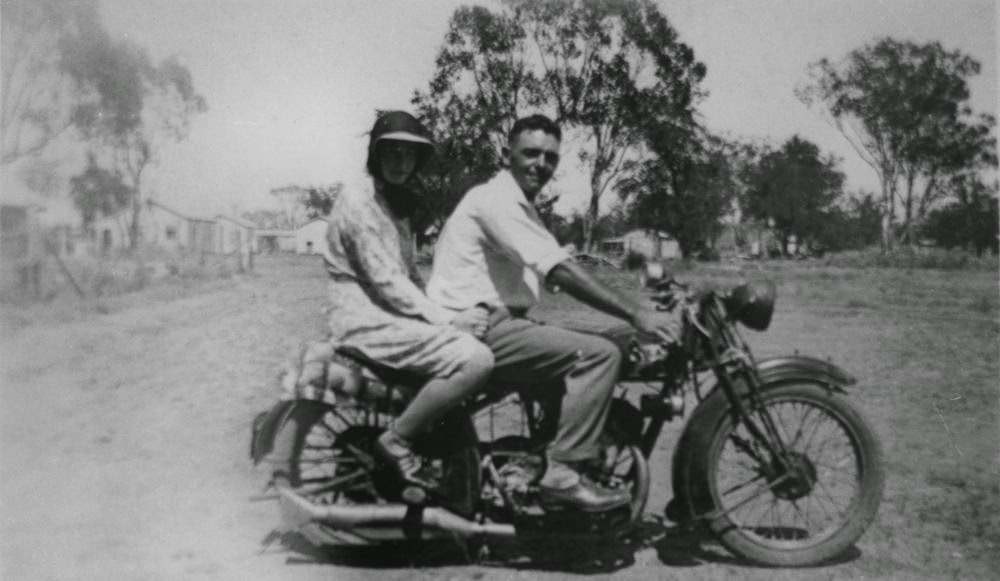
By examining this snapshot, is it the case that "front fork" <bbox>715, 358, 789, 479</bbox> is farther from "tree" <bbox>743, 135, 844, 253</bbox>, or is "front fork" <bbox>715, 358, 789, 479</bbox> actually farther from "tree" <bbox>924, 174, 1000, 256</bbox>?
"tree" <bbox>743, 135, 844, 253</bbox>

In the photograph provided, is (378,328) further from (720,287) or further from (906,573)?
(906,573)

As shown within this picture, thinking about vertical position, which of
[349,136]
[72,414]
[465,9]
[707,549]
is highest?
[465,9]

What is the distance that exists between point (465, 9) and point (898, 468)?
11.3 feet

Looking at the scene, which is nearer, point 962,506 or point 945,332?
point 962,506

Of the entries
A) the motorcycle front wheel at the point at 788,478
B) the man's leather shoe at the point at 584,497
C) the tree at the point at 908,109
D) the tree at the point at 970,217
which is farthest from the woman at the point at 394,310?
the tree at the point at 970,217

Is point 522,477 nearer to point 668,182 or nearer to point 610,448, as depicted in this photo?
point 610,448

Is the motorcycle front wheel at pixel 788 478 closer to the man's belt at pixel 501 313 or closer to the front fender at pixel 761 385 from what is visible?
the front fender at pixel 761 385

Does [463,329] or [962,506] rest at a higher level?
[463,329]

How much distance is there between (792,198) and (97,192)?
3544 cm

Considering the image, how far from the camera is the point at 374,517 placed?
3.08 metres

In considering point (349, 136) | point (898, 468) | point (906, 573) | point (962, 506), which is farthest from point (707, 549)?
point (349, 136)

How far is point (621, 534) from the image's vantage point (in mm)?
3209

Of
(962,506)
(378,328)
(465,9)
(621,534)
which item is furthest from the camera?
(465,9)

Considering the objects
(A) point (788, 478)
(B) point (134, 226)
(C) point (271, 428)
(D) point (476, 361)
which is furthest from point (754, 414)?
(B) point (134, 226)
